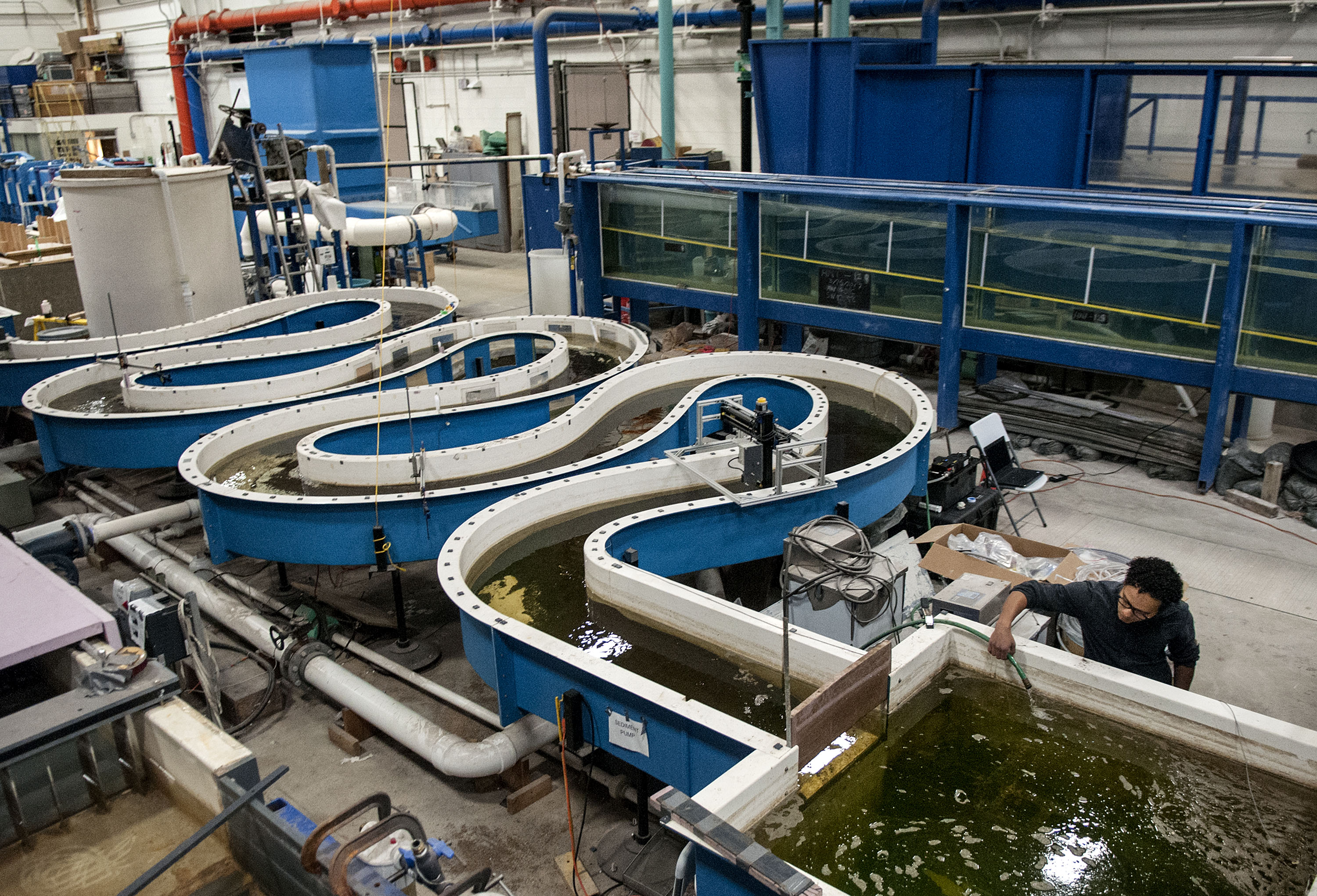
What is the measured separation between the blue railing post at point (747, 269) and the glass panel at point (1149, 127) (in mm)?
3024

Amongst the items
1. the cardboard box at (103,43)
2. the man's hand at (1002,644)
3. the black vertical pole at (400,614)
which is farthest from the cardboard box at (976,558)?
the cardboard box at (103,43)

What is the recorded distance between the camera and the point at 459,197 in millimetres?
14984

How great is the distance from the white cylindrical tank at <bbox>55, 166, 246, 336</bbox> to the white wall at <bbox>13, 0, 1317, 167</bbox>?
764cm

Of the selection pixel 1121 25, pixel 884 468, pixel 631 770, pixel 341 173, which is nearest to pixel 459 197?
pixel 341 173

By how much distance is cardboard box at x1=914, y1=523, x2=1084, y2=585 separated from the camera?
4.84m

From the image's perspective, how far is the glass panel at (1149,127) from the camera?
839 centimetres

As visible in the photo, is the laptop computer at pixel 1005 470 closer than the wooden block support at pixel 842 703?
No

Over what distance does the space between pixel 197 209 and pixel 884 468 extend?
22.1 feet

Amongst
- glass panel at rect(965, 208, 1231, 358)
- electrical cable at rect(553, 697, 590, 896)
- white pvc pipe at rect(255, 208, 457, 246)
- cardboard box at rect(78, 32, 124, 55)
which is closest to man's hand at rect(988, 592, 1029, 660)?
electrical cable at rect(553, 697, 590, 896)

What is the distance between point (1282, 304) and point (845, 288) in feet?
10.5

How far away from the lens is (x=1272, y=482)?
6.46 metres

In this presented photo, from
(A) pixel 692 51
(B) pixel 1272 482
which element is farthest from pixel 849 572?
(A) pixel 692 51

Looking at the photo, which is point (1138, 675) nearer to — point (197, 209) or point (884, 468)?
point (884, 468)

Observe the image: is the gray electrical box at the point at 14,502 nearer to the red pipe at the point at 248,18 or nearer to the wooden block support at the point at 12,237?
the wooden block support at the point at 12,237
